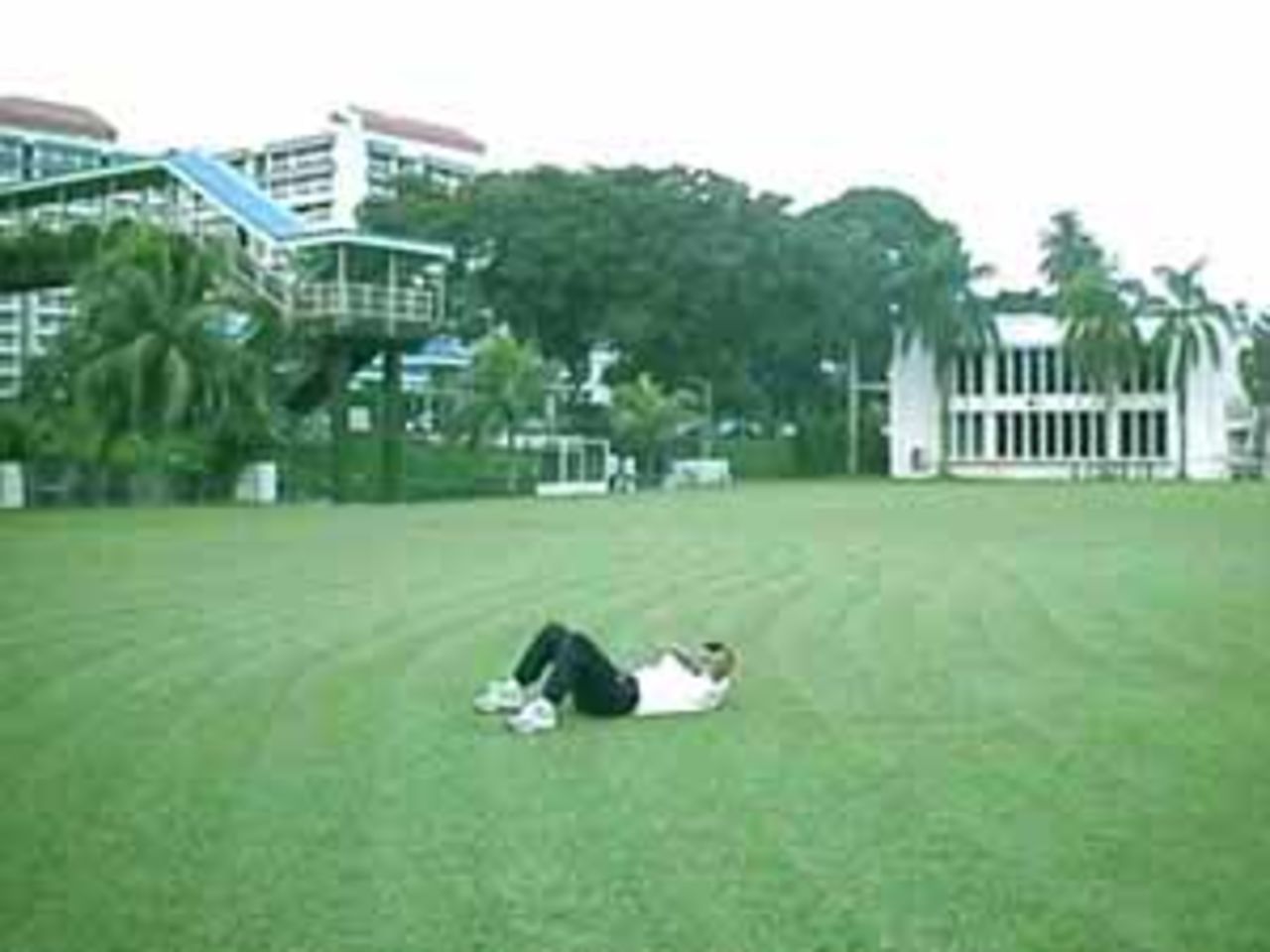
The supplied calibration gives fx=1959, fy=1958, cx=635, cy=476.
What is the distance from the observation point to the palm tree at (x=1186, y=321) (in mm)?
76875

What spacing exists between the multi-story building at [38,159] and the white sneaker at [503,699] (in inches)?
1603

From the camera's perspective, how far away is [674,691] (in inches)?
405

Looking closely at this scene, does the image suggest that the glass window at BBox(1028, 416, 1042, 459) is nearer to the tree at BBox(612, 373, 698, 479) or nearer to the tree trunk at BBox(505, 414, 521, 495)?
the tree at BBox(612, 373, 698, 479)

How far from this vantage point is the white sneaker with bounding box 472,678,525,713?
33.0ft

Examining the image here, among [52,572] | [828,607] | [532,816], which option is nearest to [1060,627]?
[828,607]

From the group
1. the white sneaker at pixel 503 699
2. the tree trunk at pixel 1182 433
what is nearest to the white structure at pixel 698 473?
the tree trunk at pixel 1182 433

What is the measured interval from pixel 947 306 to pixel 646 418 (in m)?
18.7

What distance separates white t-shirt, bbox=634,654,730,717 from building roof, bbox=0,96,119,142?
2652 inches

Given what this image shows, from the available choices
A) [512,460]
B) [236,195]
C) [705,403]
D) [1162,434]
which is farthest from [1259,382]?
[236,195]

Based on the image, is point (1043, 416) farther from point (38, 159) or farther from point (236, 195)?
point (236, 195)

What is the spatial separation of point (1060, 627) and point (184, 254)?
99.7 feet

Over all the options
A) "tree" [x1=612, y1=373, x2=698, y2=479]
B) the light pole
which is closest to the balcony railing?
"tree" [x1=612, y1=373, x2=698, y2=479]

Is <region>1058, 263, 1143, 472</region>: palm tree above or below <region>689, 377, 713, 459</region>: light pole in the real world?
above

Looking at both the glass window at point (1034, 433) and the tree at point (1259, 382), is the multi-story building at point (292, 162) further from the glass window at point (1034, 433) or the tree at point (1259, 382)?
the tree at point (1259, 382)
